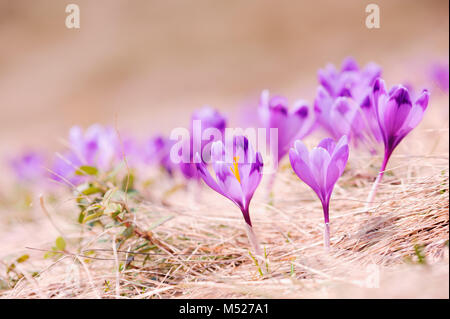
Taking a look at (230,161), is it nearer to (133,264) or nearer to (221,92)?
(133,264)

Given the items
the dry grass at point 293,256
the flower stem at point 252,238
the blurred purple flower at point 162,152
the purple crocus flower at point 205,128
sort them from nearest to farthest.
Result: the dry grass at point 293,256
the flower stem at point 252,238
the purple crocus flower at point 205,128
the blurred purple flower at point 162,152

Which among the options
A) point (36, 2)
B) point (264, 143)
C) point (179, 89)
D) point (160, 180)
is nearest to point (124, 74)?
point (179, 89)

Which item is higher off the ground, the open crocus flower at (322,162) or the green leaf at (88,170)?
the open crocus flower at (322,162)

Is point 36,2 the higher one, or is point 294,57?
point 36,2

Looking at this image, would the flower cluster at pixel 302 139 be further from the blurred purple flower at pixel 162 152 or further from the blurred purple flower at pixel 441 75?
the blurred purple flower at pixel 441 75

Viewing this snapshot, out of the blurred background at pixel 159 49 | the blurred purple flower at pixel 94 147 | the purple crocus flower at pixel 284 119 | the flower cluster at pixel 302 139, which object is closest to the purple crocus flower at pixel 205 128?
the flower cluster at pixel 302 139

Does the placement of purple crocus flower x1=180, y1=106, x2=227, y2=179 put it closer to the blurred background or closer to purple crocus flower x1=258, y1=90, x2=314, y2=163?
purple crocus flower x1=258, y1=90, x2=314, y2=163

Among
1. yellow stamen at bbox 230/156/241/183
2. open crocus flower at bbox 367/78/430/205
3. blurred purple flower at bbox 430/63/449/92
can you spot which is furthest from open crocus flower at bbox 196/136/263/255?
blurred purple flower at bbox 430/63/449/92
